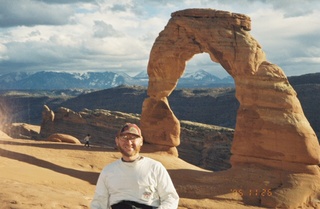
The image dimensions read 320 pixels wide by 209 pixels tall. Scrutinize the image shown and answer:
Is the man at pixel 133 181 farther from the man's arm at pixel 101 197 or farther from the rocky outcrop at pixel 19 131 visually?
the rocky outcrop at pixel 19 131

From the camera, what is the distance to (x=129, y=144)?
5.94 m

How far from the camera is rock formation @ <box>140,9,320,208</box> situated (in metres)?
21.3

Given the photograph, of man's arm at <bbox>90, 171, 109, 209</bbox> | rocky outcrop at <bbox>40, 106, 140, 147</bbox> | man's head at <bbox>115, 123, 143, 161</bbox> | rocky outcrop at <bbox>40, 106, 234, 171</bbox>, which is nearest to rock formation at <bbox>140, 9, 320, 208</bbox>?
man's arm at <bbox>90, 171, 109, 209</bbox>

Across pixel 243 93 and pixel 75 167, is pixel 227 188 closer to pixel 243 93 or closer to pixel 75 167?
pixel 243 93

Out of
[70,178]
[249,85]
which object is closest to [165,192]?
[70,178]

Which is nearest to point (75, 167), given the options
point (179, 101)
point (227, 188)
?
point (227, 188)

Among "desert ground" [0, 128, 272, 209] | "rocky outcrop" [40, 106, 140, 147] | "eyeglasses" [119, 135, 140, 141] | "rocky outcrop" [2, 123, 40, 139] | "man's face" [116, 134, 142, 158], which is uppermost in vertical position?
"eyeglasses" [119, 135, 140, 141]

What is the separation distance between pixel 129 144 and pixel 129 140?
0.06 meters

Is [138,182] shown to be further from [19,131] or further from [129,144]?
[19,131]

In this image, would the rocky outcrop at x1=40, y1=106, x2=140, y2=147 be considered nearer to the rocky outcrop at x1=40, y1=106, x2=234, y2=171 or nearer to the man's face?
the rocky outcrop at x1=40, y1=106, x2=234, y2=171

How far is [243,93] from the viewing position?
23.3 meters

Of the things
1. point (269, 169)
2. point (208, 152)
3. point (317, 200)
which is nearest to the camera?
point (317, 200)

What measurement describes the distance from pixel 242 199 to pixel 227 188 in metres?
0.96

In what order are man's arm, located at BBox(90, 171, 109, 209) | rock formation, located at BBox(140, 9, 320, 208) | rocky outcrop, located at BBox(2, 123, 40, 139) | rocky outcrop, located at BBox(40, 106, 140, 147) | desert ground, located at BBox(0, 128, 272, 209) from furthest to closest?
rocky outcrop, located at BBox(2, 123, 40, 139), rocky outcrop, located at BBox(40, 106, 140, 147), rock formation, located at BBox(140, 9, 320, 208), desert ground, located at BBox(0, 128, 272, 209), man's arm, located at BBox(90, 171, 109, 209)
